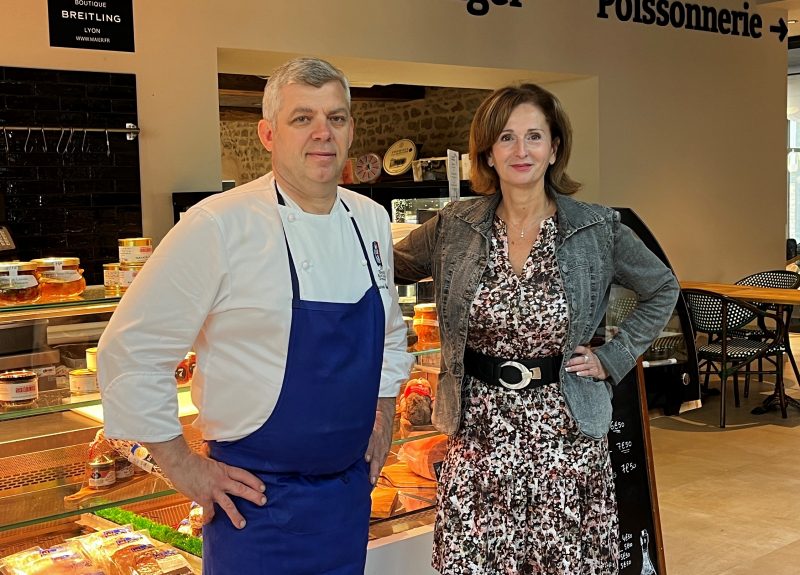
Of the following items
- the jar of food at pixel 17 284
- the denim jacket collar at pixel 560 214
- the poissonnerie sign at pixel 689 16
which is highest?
the poissonnerie sign at pixel 689 16

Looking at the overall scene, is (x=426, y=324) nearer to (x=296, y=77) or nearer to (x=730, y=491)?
(x=296, y=77)

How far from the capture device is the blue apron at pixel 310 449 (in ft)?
5.93

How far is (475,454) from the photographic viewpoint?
2.40 meters

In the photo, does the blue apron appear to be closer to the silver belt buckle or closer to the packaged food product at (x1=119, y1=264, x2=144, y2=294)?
the silver belt buckle

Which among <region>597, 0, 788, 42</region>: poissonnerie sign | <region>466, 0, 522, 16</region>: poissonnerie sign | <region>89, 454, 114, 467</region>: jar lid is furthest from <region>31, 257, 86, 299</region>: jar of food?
<region>597, 0, 788, 42</region>: poissonnerie sign

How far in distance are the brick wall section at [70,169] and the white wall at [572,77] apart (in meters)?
0.08

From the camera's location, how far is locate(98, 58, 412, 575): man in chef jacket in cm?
172

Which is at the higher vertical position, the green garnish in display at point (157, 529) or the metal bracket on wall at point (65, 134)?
the metal bracket on wall at point (65, 134)

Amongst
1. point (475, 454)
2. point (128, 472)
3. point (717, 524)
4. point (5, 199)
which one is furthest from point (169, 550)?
point (717, 524)

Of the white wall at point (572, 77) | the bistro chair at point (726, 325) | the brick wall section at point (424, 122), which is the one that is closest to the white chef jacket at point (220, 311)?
the white wall at point (572, 77)

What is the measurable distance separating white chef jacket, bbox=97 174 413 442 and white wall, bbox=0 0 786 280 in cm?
349

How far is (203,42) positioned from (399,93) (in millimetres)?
4650

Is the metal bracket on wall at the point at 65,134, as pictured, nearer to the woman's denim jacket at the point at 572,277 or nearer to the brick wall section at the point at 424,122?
the woman's denim jacket at the point at 572,277

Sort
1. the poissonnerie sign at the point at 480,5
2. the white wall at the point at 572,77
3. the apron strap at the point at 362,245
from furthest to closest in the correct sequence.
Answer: the poissonnerie sign at the point at 480,5, the white wall at the point at 572,77, the apron strap at the point at 362,245
